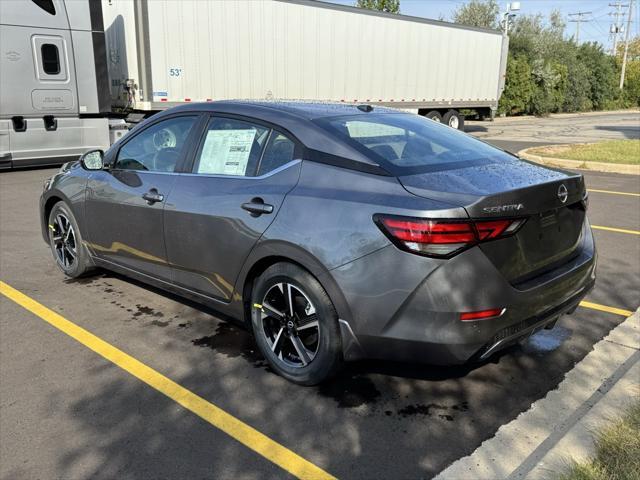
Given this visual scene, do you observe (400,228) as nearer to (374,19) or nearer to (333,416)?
(333,416)

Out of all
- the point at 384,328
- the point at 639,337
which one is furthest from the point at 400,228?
the point at 639,337

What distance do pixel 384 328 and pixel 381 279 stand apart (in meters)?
0.25

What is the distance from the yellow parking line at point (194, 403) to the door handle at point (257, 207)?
3.56 feet

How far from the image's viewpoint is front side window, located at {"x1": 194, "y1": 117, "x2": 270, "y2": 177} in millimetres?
3559

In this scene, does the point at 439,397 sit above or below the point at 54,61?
below

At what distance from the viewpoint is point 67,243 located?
514 cm

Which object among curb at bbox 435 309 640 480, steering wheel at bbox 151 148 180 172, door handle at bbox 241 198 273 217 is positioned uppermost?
steering wheel at bbox 151 148 180 172

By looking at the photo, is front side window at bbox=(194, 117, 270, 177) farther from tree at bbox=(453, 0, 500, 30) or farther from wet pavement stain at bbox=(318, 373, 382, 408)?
tree at bbox=(453, 0, 500, 30)

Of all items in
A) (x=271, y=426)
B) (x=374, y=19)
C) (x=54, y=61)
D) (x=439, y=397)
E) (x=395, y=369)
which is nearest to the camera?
(x=271, y=426)

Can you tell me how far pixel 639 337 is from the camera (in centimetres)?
397

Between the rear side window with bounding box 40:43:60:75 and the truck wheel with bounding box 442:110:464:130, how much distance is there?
13732 mm

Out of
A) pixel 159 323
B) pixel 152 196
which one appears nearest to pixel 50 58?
pixel 152 196

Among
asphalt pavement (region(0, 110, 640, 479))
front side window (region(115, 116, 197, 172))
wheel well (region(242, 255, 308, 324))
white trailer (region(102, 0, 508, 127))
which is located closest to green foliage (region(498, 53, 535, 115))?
white trailer (region(102, 0, 508, 127))

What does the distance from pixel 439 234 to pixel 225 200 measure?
4.67 feet
